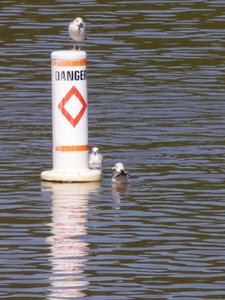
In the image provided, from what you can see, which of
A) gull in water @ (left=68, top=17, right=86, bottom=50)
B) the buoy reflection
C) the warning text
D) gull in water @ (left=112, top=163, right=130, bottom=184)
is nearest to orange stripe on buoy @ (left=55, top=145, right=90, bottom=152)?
the buoy reflection

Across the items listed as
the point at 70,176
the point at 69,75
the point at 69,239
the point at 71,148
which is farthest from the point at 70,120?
the point at 69,239

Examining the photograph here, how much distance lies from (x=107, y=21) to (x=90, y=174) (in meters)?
14.1

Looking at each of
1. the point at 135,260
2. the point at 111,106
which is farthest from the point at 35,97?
the point at 135,260

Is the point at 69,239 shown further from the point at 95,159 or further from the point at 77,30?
the point at 95,159

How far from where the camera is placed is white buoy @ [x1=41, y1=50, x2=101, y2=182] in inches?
664

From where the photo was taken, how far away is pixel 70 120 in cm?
1694

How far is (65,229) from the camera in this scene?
46.2 ft

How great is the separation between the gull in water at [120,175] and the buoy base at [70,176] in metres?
0.39

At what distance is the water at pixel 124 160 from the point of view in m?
12.2

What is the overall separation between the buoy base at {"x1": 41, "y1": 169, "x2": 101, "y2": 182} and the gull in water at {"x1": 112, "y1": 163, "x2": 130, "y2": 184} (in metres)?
0.39

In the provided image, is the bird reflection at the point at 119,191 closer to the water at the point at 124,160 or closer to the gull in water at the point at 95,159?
the water at the point at 124,160

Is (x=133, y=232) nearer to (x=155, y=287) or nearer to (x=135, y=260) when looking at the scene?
(x=135, y=260)

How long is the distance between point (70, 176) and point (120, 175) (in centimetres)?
70

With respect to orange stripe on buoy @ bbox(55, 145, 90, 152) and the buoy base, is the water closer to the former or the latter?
the buoy base
